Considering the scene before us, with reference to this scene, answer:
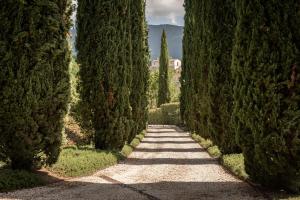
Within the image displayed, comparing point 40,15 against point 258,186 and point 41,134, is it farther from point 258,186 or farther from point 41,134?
point 258,186

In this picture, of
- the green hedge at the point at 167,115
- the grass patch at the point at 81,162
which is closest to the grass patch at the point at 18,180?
the grass patch at the point at 81,162

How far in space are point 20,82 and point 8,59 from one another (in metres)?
0.65

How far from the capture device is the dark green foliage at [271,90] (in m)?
9.95

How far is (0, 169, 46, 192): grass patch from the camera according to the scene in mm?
10734

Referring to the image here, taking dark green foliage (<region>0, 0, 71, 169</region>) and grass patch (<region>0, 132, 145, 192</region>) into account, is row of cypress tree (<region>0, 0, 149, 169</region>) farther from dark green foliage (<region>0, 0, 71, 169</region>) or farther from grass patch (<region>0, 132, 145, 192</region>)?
grass patch (<region>0, 132, 145, 192</region>)

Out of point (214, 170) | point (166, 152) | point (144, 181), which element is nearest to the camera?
point (144, 181)

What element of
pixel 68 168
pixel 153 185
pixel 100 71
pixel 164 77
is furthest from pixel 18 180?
pixel 164 77

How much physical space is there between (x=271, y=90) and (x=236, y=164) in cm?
513

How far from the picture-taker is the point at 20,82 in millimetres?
11836

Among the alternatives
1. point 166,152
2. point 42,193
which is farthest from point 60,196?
point 166,152

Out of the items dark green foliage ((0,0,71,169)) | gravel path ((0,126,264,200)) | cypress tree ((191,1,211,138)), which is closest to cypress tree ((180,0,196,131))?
cypress tree ((191,1,211,138))

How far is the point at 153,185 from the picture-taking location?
39.3 ft

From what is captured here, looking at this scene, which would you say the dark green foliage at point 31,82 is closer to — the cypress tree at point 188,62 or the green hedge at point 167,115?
the cypress tree at point 188,62

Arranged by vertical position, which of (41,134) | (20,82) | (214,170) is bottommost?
(214,170)
